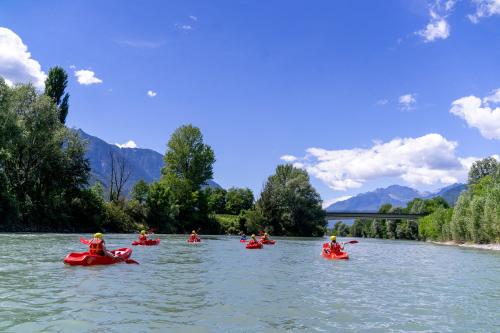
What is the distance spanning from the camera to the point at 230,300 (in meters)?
14.7

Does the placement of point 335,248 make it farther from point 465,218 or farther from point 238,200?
point 238,200

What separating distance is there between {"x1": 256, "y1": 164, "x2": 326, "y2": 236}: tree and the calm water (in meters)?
Answer: 60.2

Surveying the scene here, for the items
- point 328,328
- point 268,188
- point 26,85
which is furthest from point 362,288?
point 268,188

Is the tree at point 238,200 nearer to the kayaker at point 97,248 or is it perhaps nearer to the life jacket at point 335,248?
the life jacket at point 335,248

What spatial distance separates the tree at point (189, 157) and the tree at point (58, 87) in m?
25.7

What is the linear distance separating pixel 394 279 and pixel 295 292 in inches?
292

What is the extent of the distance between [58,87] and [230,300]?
198 feet

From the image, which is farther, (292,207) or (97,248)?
(292,207)

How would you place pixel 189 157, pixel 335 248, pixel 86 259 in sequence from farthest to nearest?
pixel 189 157 → pixel 335 248 → pixel 86 259

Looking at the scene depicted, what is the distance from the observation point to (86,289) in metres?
15.6

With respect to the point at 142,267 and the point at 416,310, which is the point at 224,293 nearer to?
the point at 416,310

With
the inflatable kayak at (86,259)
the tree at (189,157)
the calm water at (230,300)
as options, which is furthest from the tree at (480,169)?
the inflatable kayak at (86,259)

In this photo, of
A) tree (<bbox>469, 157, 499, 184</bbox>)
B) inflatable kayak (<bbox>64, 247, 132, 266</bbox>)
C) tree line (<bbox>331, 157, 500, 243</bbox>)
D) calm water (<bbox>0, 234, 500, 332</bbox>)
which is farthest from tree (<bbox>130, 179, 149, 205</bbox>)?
tree (<bbox>469, 157, 499, 184</bbox>)

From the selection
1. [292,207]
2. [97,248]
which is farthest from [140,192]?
[97,248]
